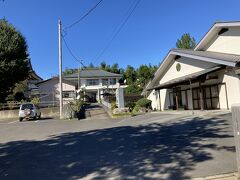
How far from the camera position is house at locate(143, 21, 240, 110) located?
19.3 meters

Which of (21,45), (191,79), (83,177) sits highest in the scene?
(21,45)

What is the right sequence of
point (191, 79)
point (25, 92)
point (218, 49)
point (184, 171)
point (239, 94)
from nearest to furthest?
point (184, 171) < point (239, 94) < point (191, 79) < point (218, 49) < point (25, 92)

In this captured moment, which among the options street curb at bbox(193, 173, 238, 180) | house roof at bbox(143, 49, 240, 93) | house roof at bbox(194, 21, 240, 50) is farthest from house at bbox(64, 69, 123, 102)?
street curb at bbox(193, 173, 238, 180)

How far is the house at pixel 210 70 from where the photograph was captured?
19.3 metres

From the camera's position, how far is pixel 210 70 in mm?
19797

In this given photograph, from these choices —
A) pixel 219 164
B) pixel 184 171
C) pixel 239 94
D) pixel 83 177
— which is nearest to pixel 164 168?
pixel 184 171

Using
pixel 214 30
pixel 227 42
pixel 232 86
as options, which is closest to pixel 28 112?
pixel 232 86

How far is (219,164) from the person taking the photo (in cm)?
655

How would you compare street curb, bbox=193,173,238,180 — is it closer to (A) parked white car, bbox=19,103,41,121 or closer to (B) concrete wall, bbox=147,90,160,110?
(A) parked white car, bbox=19,103,41,121

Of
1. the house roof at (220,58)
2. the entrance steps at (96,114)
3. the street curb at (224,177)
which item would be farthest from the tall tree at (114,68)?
the street curb at (224,177)

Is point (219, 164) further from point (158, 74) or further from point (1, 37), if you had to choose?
point (1, 37)

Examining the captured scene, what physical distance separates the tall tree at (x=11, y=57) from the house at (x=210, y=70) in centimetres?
1716

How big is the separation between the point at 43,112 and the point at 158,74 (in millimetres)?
14015

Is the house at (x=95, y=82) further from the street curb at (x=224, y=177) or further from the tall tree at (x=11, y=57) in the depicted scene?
the street curb at (x=224, y=177)
